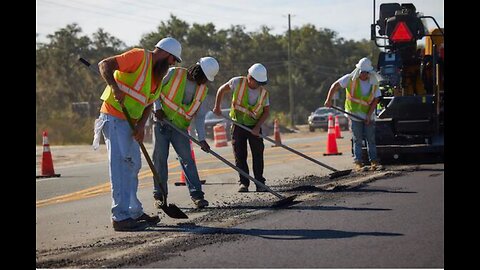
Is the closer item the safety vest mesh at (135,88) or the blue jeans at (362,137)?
the safety vest mesh at (135,88)

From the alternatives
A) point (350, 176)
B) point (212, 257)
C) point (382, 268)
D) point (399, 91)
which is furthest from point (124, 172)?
point (399, 91)

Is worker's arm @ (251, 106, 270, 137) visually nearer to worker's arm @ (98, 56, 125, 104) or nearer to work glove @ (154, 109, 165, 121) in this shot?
work glove @ (154, 109, 165, 121)

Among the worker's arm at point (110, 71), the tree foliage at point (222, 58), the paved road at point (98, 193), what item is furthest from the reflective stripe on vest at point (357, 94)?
the tree foliage at point (222, 58)

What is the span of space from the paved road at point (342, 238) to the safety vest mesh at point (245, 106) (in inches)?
89.9

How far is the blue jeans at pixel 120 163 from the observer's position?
7.96 m

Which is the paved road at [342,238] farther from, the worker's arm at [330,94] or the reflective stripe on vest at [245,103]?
the worker's arm at [330,94]

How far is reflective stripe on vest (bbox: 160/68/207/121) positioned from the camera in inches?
380

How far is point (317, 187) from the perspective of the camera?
1108 centimetres

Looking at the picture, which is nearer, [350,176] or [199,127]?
[199,127]

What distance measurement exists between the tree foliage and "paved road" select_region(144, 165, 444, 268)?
29.8 meters

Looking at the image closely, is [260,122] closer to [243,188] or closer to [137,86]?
[243,188]
